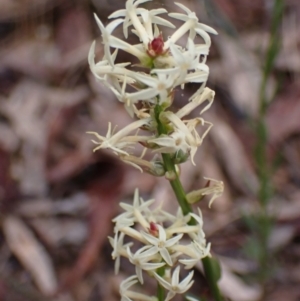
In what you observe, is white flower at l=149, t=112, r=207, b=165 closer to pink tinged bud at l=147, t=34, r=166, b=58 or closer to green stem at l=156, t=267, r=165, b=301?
pink tinged bud at l=147, t=34, r=166, b=58

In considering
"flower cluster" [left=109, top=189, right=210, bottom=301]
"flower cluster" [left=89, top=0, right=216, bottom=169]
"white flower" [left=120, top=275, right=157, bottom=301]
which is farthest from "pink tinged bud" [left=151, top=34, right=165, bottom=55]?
"white flower" [left=120, top=275, right=157, bottom=301]

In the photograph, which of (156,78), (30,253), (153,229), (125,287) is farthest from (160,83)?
(30,253)

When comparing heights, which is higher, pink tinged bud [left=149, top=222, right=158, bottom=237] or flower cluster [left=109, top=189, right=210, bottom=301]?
pink tinged bud [left=149, top=222, right=158, bottom=237]

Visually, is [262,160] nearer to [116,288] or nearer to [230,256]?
[230,256]

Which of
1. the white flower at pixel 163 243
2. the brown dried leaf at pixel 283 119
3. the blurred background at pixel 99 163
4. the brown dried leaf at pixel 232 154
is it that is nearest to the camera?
the white flower at pixel 163 243

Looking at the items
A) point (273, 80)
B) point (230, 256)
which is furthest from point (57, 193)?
point (273, 80)

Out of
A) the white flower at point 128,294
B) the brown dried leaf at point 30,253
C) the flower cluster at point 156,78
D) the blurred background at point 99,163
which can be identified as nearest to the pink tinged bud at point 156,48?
the flower cluster at point 156,78

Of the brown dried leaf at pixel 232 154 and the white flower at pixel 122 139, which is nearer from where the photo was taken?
the white flower at pixel 122 139

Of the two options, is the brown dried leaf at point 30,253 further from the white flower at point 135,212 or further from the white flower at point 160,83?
the white flower at point 160,83
